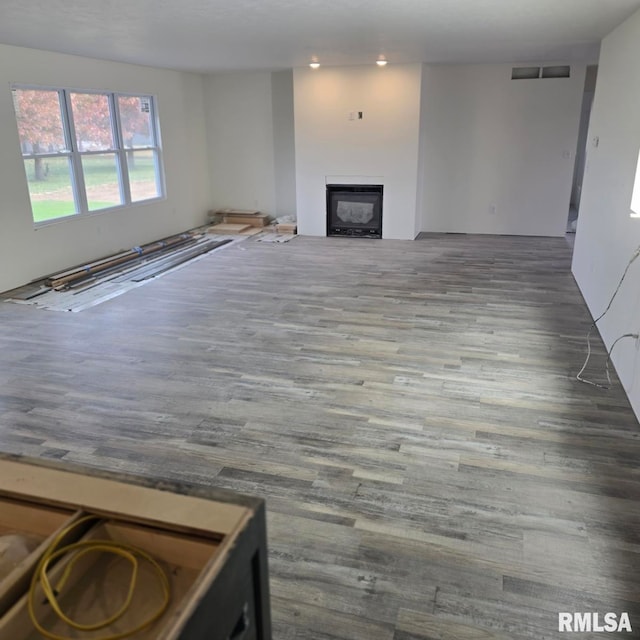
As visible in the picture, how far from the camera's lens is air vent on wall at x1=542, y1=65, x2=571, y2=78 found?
7.64 metres

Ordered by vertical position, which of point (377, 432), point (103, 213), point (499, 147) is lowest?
point (377, 432)

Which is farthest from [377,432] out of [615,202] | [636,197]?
[615,202]

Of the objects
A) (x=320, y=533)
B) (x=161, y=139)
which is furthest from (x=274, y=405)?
(x=161, y=139)

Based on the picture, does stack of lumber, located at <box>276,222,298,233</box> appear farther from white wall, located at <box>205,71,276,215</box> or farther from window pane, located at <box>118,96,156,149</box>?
window pane, located at <box>118,96,156,149</box>

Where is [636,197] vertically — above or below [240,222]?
above

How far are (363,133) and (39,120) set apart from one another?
13.6 feet

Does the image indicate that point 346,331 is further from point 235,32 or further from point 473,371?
point 235,32

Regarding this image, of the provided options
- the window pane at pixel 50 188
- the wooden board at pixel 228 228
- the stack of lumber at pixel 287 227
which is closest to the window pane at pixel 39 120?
the window pane at pixel 50 188

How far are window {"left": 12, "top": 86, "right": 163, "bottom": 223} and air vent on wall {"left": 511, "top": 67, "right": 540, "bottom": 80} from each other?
5.09m

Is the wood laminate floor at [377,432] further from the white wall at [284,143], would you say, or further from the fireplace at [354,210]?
the white wall at [284,143]

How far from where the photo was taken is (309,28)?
4734 mm

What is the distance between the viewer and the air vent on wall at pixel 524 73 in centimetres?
776

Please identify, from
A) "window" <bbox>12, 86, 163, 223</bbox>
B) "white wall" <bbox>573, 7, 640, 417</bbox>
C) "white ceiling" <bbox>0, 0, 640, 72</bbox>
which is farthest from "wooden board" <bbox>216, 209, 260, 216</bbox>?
"white wall" <bbox>573, 7, 640, 417</bbox>

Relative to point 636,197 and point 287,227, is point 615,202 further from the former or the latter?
point 287,227
